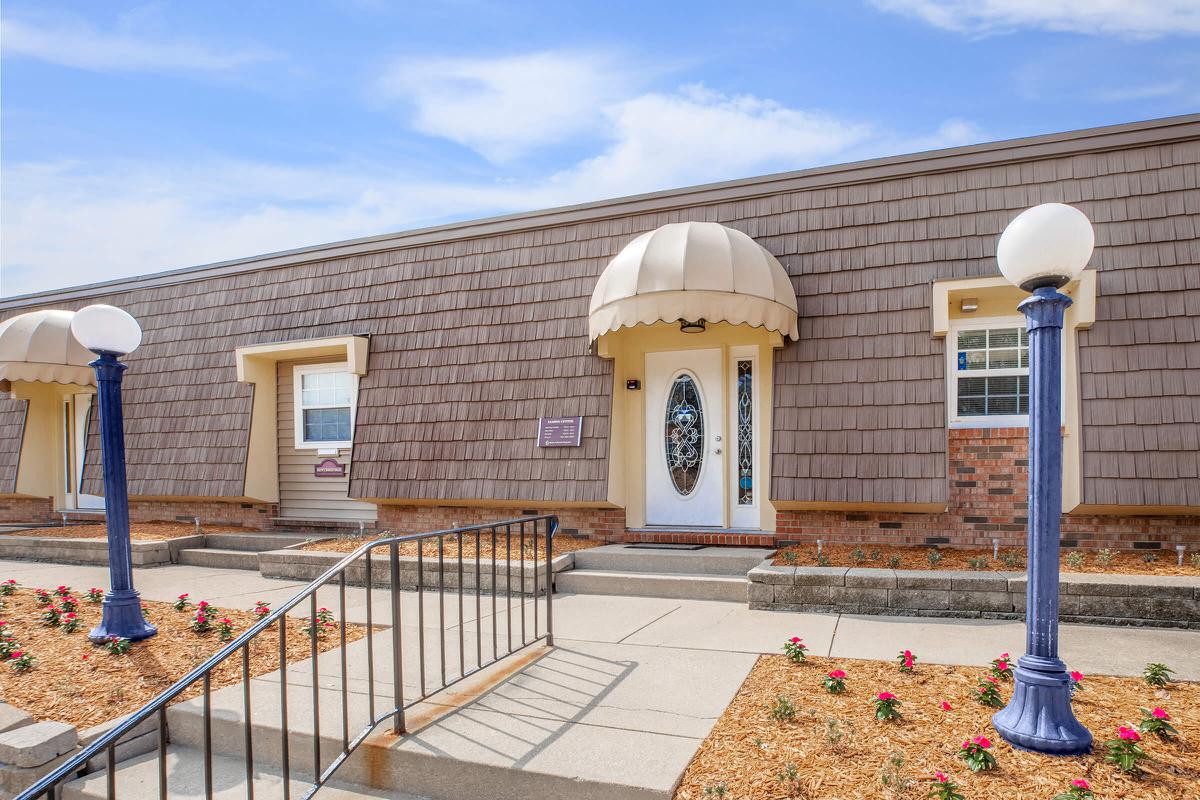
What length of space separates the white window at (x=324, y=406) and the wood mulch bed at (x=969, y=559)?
628 centimetres

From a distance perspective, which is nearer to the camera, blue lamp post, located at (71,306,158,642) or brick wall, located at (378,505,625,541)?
blue lamp post, located at (71,306,158,642)

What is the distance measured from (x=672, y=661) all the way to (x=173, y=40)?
7939 mm

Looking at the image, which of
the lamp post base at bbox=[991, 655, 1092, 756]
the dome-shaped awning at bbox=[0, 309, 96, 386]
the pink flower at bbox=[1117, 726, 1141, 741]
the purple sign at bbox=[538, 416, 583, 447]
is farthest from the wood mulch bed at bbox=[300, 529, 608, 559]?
the dome-shaped awning at bbox=[0, 309, 96, 386]

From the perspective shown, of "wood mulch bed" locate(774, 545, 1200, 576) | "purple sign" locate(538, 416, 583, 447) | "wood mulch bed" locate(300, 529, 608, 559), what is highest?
"purple sign" locate(538, 416, 583, 447)

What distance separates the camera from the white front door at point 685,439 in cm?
A: 786

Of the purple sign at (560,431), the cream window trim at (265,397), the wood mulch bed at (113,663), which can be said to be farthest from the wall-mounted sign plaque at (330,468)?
the wood mulch bed at (113,663)

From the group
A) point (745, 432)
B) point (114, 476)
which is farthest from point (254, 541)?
point (745, 432)

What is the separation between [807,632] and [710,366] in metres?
3.60

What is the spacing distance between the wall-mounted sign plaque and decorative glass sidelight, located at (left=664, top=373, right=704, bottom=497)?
468cm

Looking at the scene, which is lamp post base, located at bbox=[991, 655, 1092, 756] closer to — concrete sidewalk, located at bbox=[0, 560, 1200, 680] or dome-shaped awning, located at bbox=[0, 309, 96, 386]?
concrete sidewalk, located at bbox=[0, 560, 1200, 680]

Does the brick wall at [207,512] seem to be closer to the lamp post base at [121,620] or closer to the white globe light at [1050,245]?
the lamp post base at [121,620]

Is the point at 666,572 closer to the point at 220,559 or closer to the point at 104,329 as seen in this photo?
the point at 104,329

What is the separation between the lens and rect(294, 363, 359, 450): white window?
985 centimetres

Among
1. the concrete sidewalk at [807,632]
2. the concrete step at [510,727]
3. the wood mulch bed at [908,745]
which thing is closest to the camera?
the wood mulch bed at [908,745]
